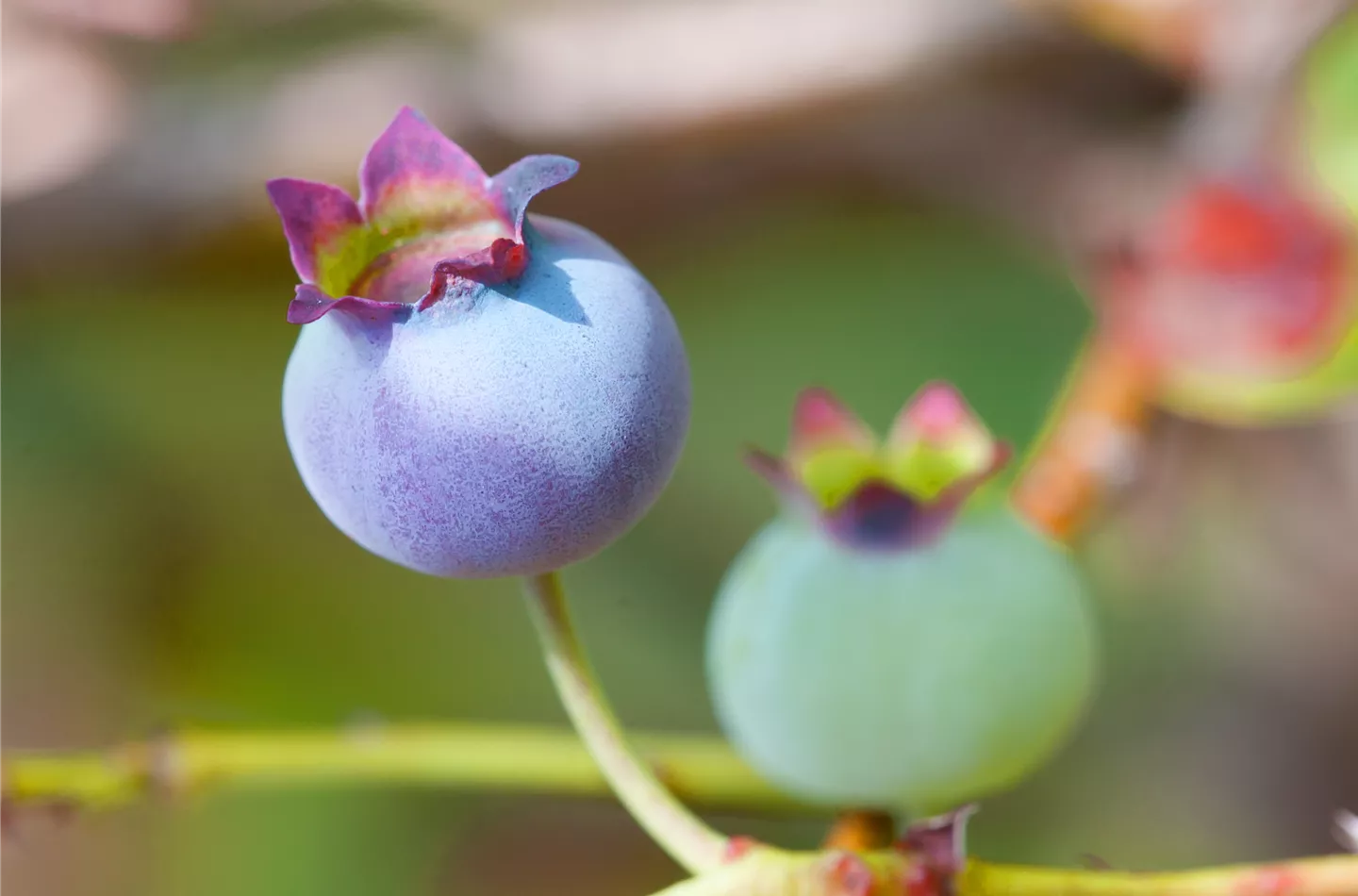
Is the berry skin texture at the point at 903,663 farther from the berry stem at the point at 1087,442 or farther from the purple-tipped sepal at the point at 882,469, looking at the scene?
the berry stem at the point at 1087,442

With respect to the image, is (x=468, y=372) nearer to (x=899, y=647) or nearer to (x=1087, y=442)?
(x=899, y=647)

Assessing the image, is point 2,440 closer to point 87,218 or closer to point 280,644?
point 87,218

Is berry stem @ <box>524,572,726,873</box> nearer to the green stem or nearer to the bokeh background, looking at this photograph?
the green stem

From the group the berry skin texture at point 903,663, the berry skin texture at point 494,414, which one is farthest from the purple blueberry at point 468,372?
the berry skin texture at point 903,663

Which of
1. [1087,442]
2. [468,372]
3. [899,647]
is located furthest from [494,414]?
[1087,442]

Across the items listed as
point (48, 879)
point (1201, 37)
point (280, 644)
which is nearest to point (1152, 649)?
point (1201, 37)
